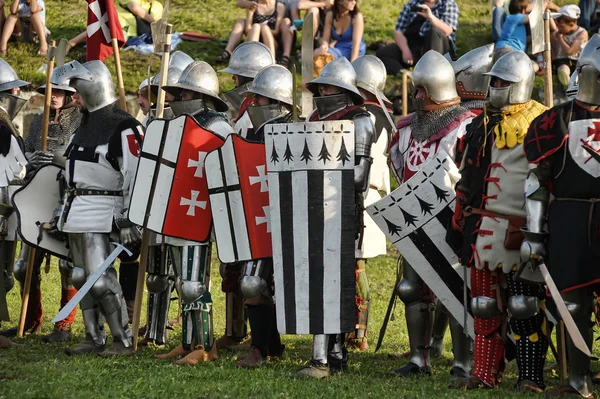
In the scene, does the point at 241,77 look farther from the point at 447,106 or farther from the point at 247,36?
the point at 247,36

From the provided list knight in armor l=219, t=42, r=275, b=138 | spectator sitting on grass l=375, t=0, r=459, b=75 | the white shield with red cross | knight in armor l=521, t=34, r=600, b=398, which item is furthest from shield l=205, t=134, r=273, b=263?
spectator sitting on grass l=375, t=0, r=459, b=75

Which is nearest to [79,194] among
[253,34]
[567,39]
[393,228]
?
[393,228]

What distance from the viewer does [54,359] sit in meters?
8.16

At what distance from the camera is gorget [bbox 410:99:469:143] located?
7.73 meters

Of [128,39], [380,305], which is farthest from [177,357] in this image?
[128,39]

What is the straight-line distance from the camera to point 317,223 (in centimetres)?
720

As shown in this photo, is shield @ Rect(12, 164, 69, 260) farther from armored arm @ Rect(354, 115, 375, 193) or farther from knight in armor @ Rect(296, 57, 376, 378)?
armored arm @ Rect(354, 115, 375, 193)

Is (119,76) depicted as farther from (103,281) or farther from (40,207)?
(103,281)

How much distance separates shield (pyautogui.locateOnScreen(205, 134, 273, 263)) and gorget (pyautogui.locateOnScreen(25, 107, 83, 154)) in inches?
92.4

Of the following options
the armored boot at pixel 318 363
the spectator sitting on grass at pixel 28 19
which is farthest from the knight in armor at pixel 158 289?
the spectator sitting on grass at pixel 28 19

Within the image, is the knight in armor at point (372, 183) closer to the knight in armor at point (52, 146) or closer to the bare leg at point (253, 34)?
the knight in armor at point (52, 146)

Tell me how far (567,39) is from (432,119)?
7.22 metres

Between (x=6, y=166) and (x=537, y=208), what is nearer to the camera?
(x=537, y=208)

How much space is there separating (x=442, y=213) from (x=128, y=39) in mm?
9632
